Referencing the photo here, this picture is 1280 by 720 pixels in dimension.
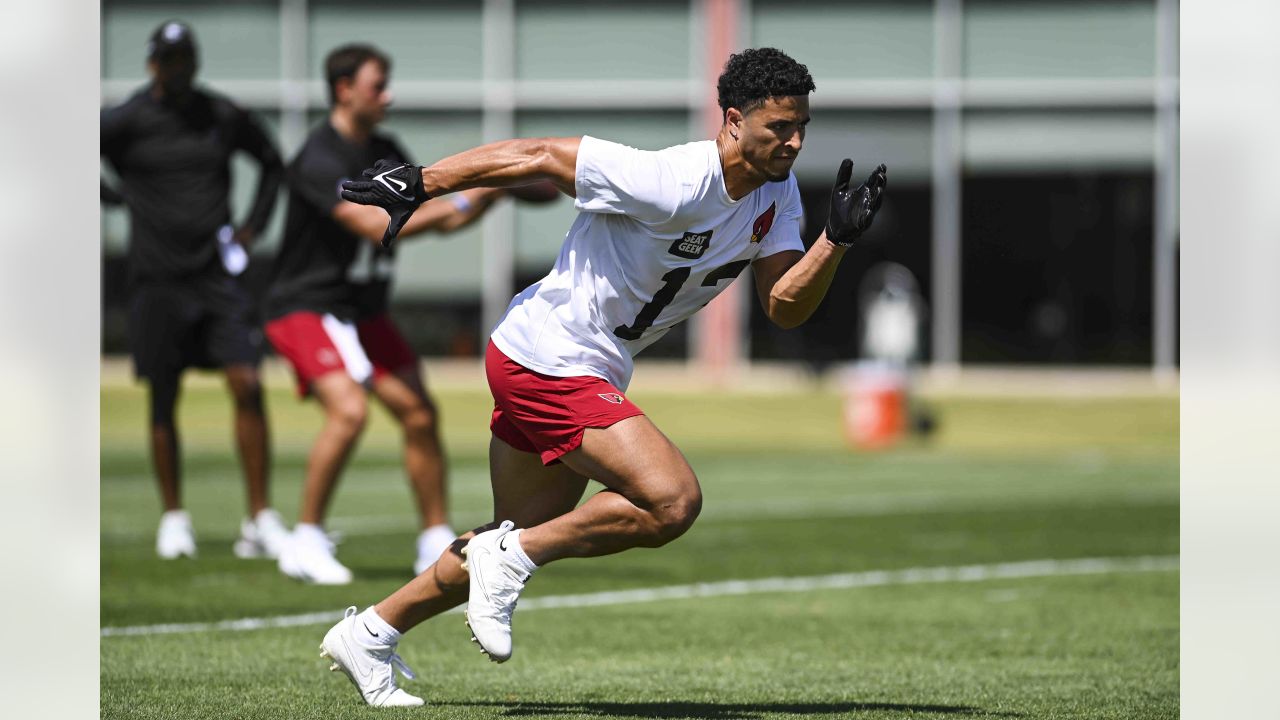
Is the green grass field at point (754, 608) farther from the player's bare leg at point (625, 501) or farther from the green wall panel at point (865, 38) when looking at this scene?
the green wall panel at point (865, 38)

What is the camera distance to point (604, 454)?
550 cm

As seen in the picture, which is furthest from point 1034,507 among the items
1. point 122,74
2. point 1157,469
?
point 122,74

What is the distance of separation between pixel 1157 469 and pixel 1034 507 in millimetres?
3611

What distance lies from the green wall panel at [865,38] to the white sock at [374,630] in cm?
1925

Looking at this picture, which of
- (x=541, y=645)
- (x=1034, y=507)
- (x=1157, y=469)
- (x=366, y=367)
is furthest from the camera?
(x=1157, y=469)

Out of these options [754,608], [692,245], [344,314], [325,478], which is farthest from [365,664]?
[344,314]

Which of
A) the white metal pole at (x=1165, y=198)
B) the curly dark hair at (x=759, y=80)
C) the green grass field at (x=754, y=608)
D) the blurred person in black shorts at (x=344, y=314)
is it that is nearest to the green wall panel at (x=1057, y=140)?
the white metal pole at (x=1165, y=198)

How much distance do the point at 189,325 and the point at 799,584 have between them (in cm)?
365

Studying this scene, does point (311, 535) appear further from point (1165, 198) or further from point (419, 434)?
point (1165, 198)

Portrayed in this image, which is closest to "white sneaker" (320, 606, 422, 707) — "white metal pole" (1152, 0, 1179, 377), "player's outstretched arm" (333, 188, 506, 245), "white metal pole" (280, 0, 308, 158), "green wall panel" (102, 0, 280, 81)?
"player's outstretched arm" (333, 188, 506, 245)

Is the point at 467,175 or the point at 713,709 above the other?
the point at 467,175

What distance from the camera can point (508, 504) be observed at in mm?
5980

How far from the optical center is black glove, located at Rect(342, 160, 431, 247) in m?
5.41
